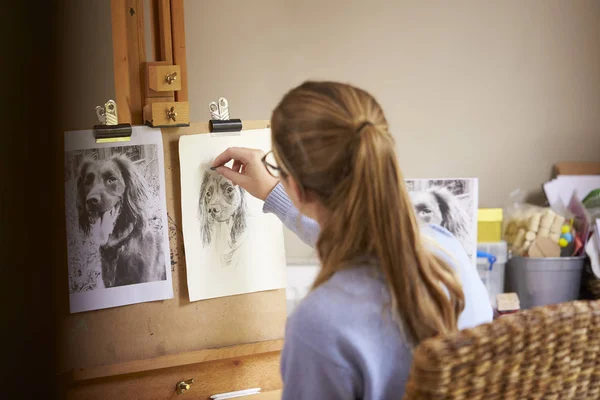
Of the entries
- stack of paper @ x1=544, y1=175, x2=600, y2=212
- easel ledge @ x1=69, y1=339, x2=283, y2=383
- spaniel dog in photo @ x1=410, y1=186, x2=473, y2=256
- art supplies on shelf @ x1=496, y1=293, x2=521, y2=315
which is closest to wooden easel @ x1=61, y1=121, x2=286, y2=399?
easel ledge @ x1=69, y1=339, x2=283, y2=383

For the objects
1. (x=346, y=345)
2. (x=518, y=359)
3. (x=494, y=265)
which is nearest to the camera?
(x=518, y=359)

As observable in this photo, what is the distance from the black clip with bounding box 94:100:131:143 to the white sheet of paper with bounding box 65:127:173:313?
1 centimetres

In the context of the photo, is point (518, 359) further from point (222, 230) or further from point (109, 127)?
point (109, 127)

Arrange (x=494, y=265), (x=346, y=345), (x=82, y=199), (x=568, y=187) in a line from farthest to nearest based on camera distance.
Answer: (x=568, y=187)
(x=494, y=265)
(x=82, y=199)
(x=346, y=345)

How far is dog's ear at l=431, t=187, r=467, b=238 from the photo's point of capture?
6.41 feet

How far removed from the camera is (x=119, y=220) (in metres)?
1.28

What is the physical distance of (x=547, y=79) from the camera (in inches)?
85.3

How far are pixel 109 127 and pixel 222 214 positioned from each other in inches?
11.4

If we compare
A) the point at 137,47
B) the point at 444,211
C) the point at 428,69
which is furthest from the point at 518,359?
the point at 428,69

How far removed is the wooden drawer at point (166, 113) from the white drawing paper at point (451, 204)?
35.2 inches

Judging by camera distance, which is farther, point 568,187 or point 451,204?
point 568,187

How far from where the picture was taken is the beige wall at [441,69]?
1950 mm

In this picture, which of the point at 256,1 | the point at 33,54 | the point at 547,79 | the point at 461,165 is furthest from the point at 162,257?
the point at 547,79

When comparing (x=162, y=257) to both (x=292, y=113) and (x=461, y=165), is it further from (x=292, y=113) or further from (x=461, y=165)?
(x=461, y=165)
